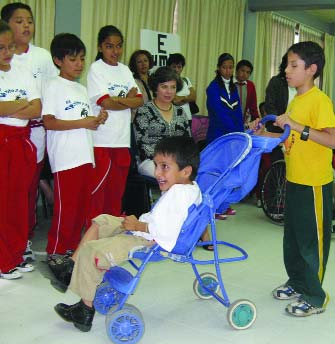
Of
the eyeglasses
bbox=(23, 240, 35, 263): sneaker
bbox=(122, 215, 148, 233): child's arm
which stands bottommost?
bbox=(23, 240, 35, 263): sneaker

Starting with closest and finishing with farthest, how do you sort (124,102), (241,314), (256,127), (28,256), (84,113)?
1. (241,314)
2. (256,127)
3. (84,113)
4. (28,256)
5. (124,102)

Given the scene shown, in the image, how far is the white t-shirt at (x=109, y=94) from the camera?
10.6ft

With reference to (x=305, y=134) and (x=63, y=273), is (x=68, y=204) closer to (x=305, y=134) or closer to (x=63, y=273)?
(x=63, y=273)

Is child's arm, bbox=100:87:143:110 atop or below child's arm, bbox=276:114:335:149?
atop

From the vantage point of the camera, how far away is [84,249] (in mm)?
2113

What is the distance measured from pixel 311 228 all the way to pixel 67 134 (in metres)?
1.45

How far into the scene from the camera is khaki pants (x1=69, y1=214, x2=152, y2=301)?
81.6 inches

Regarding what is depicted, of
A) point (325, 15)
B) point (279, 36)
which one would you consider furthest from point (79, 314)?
point (325, 15)

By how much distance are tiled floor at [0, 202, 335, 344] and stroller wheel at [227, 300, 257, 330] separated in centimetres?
3

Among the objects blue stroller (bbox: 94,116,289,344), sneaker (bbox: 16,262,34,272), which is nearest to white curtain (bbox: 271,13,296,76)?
blue stroller (bbox: 94,116,289,344)

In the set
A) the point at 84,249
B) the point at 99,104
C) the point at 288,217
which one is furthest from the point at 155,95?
the point at 84,249

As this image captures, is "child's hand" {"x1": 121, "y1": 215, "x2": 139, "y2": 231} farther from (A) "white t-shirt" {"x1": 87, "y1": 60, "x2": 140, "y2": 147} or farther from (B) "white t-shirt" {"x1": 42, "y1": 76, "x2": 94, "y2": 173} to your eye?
(A) "white t-shirt" {"x1": 87, "y1": 60, "x2": 140, "y2": 147}

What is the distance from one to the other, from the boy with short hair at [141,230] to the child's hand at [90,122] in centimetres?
80

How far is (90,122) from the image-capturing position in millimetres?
2936
